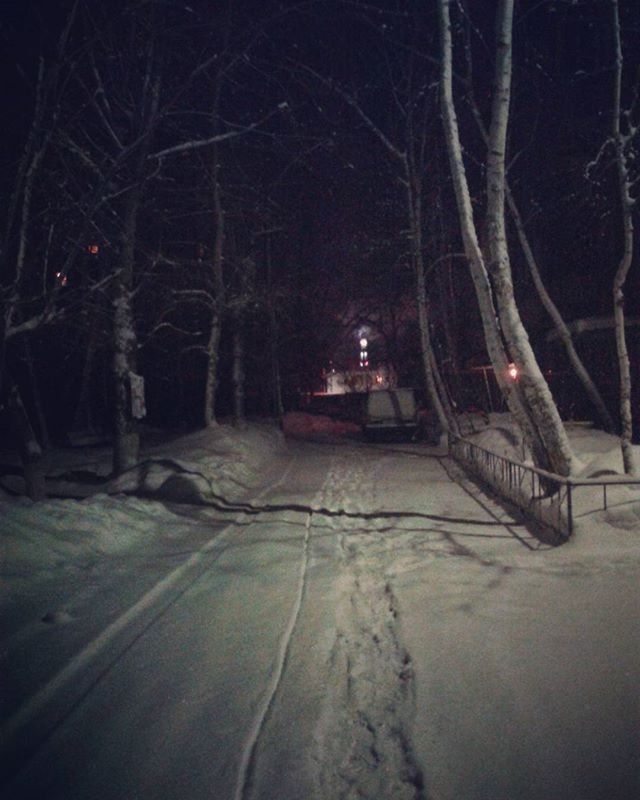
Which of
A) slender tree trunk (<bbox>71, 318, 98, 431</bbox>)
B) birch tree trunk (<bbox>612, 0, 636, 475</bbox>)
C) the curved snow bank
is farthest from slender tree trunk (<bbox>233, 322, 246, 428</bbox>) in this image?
birch tree trunk (<bbox>612, 0, 636, 475</bbox>)

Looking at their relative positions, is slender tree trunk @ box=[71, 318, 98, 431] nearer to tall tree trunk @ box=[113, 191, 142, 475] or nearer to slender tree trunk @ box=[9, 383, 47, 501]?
tall tree trunk @ box=[113, 191, 142, 475]

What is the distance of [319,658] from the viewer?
16.3 feet

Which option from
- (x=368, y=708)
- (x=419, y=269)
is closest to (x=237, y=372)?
(x=419, y=269)

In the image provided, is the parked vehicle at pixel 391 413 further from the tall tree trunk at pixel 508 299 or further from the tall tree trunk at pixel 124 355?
the tall tree trunk at pixel 508 299

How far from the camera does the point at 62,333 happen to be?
22.0 meters

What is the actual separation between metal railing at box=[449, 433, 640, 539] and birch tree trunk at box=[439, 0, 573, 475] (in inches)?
22.6

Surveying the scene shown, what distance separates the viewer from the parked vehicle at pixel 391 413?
1110 inches

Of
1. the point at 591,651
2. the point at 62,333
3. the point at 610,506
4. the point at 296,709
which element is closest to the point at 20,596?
the point at 296,709

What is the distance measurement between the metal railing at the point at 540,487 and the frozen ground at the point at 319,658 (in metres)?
0.25

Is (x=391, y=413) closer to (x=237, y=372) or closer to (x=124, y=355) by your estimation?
(x=237, y=372)

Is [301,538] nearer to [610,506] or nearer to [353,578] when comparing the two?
[353,578]

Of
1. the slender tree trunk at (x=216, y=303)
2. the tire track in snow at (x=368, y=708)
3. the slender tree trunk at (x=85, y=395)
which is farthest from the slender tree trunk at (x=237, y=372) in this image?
the tire track in snow at (x=368, y=708)

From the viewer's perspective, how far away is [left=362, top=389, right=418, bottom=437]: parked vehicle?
2819cm

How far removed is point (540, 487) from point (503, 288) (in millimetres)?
3531
